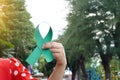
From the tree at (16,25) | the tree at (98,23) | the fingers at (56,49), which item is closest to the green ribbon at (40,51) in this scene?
the fingers at (56,49)

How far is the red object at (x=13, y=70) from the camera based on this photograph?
200 cm

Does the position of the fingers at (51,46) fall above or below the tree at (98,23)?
above

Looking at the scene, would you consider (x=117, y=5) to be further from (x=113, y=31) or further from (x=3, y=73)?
(x=3, y=73)

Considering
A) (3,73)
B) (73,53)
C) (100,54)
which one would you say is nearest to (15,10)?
(73,53)

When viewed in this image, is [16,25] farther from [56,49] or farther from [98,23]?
[56,49]

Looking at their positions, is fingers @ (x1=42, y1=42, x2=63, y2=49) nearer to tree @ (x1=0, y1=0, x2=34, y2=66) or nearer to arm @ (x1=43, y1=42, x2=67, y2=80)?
arm @ (x1=43, y1=42, x2=67, y2=80)

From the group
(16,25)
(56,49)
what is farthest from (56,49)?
(16,25)

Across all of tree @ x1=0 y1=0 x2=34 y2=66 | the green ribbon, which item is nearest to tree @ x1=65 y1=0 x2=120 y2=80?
tree @ x1=0 y1=0 x2=34 y2=66

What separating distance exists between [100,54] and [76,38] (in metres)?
1.92

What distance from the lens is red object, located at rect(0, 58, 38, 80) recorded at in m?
2.00

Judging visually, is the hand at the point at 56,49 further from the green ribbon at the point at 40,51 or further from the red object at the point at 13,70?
the red object at the point at 13,70

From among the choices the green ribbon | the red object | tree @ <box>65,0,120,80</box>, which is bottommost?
tree @ <box>65,0,120,80</box>

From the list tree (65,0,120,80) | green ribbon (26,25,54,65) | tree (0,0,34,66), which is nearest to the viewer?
green ribbon (26,25,54,65)

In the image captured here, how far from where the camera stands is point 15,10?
2841 centimetres
